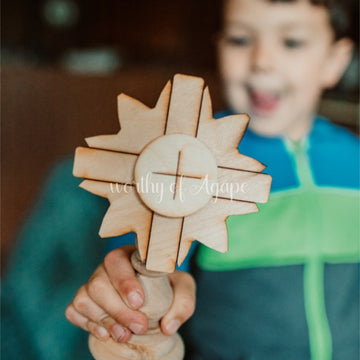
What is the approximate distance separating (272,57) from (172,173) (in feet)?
1.15

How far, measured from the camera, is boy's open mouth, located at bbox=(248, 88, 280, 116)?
1.78 ft

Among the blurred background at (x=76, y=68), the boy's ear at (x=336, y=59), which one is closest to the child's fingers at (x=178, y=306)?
the blurred background at (x=76, y=68)

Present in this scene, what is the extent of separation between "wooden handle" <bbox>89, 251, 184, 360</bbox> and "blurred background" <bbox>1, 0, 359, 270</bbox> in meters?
0.27

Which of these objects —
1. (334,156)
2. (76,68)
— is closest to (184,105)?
(334,156)

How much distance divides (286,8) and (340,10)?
134mm

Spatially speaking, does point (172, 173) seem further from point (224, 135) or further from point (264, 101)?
point (264, 101)

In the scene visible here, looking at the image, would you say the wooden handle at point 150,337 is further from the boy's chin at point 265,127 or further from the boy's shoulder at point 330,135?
the boy's shoulder at point 330,135

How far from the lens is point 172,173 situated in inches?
8.7

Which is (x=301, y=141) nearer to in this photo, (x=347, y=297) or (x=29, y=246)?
(x=347, y=297)

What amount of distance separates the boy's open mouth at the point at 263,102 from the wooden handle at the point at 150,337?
0.34 m

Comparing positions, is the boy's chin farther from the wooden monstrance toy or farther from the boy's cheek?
the wooden monstrance toy

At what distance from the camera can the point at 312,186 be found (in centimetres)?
54

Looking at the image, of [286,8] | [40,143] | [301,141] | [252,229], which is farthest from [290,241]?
[40,143]

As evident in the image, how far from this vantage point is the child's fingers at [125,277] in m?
0.25
